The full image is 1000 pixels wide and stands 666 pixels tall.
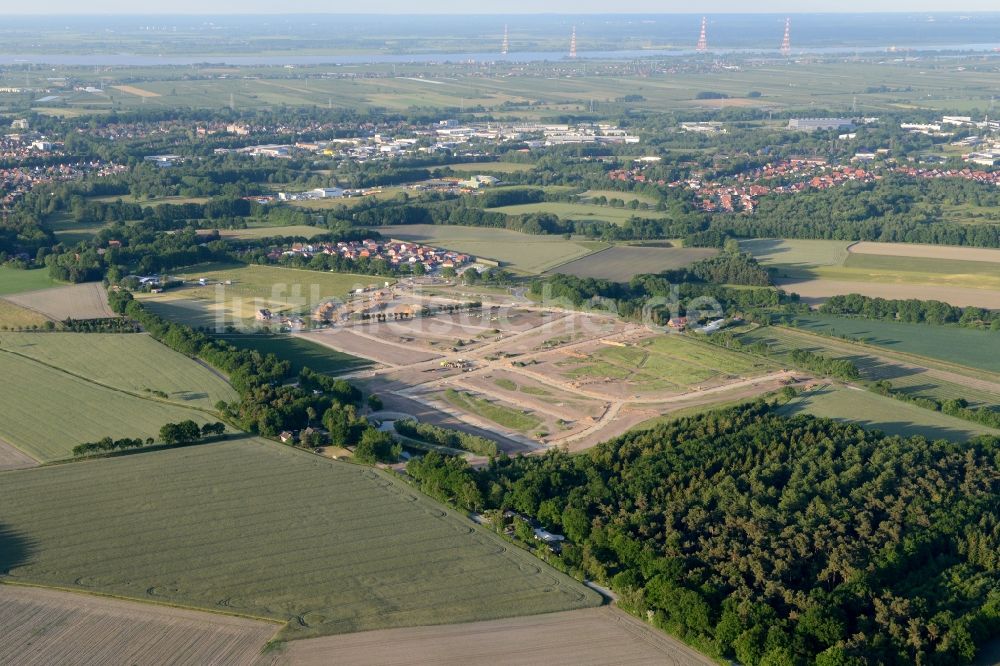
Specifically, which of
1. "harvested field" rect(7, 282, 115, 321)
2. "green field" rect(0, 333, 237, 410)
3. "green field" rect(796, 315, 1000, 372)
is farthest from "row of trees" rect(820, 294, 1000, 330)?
"harvested field" rect(7, 282, 115, 321)

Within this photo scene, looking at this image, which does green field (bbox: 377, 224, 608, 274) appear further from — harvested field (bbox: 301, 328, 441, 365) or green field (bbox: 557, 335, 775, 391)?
green field (bbox: 557, 335, 775, 391)

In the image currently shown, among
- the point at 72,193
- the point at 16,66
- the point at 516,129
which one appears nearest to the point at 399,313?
the point at 72,193

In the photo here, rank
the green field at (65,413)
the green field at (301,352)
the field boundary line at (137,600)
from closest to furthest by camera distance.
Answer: the field boundary line at (137,600), the green field at (65,413), the green field at (301,352)

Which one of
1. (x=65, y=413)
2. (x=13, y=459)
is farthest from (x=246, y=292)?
(x=13, y=459)

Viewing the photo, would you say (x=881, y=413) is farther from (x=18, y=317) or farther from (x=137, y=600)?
(x=18, y=317)

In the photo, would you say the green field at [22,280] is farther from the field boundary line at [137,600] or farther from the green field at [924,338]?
the green field at [924,338]

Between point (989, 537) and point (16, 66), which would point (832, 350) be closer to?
point (989, 537)

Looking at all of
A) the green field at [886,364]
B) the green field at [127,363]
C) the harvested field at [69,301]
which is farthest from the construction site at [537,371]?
the harvested field at [69,301]
